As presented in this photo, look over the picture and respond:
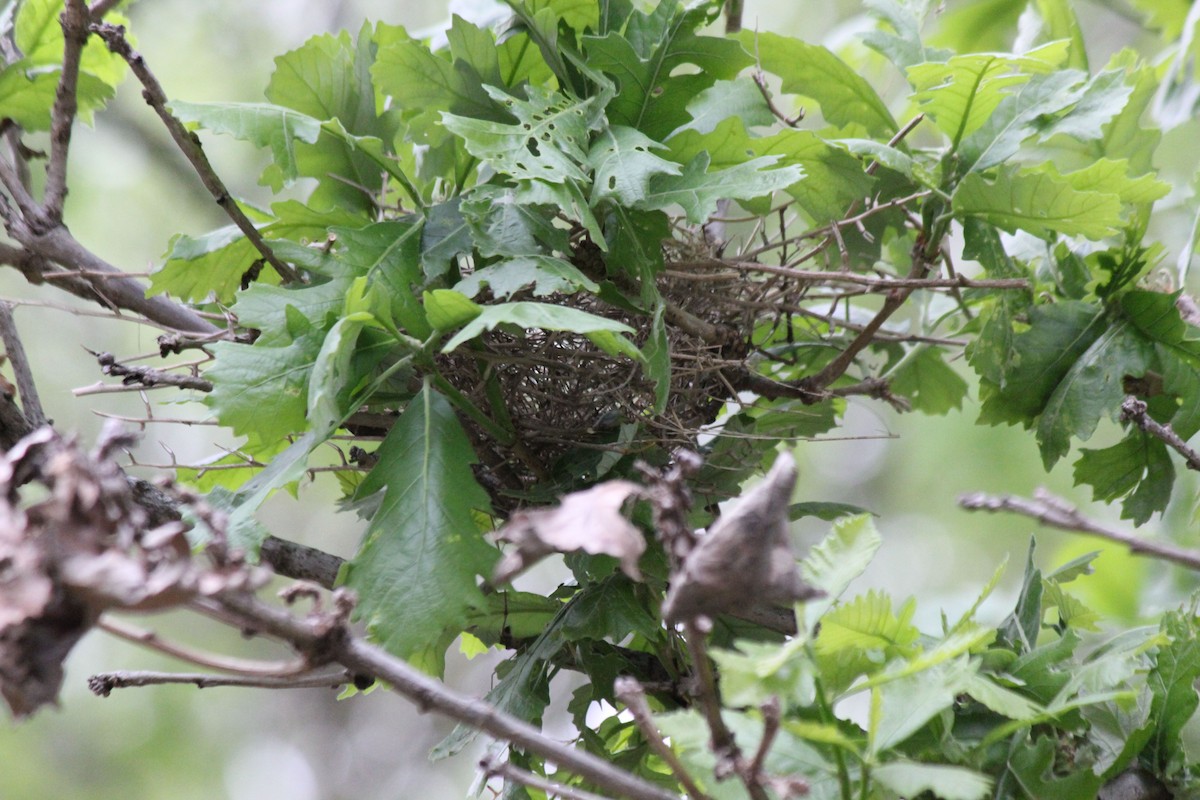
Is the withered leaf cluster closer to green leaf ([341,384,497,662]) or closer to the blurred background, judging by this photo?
green leaf ([341,384,497,662])

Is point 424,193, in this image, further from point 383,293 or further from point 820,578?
point 820,578

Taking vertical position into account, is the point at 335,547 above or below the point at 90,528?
below

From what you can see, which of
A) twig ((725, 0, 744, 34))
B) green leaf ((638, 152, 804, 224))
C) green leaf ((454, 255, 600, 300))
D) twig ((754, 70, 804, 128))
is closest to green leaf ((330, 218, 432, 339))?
green leaf ((454, 255, 600, 300))

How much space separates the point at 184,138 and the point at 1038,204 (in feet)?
1.77

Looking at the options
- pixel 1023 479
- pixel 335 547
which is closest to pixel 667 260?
pixel 1023 479

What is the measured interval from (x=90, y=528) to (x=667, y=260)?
1.55 feet

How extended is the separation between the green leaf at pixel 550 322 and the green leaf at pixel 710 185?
10 cm

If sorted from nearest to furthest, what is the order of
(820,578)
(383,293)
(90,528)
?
(90,528)
(820,578)
(383,293)

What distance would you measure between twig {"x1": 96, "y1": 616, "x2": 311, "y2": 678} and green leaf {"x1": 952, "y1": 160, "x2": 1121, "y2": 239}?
0.54 m

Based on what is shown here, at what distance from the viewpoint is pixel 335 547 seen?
9.02 feet

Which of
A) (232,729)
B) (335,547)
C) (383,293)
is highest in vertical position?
(383,293)

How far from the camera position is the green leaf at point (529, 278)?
56 cm

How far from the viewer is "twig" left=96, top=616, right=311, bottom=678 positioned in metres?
0.30

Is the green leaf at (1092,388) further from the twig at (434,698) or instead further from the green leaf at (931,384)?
the twig at (434,698)
